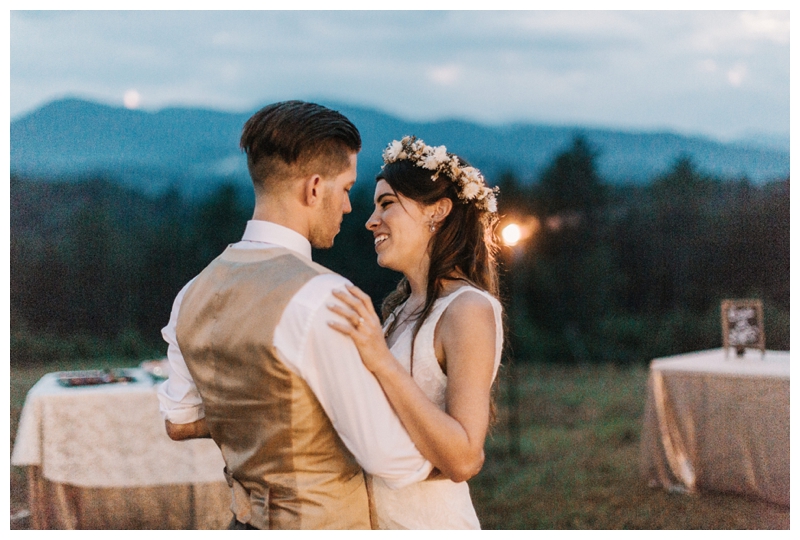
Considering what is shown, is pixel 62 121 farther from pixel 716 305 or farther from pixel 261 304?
pixel 716 305

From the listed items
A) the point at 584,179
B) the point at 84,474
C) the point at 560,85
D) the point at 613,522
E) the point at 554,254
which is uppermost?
the point at 560,85

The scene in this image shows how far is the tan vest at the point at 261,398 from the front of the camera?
1.24 m

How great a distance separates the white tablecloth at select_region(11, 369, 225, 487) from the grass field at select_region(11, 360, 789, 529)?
0.45 meters

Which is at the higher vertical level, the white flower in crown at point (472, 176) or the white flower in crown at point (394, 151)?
the white flower in crown at point (394, 151)

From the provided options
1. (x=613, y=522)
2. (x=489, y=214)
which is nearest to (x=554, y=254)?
(x=613, y=522)

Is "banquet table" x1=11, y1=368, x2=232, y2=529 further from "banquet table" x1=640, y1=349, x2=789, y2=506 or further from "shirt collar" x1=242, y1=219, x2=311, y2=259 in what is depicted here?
"banquet table" x1=640, y1=349, x2=789, y2=506

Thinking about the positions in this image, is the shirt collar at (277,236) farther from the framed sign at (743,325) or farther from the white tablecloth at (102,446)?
the framed sign at (743,325)

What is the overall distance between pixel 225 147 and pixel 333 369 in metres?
3.79

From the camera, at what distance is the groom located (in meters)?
1.23

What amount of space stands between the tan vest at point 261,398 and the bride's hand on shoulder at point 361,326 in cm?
8

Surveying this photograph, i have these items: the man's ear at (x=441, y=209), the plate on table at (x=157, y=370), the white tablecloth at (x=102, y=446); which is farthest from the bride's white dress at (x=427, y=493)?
the plate on table at (x=157, y=370)

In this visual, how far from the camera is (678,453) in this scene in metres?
4.05

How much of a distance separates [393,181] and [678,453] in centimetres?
300

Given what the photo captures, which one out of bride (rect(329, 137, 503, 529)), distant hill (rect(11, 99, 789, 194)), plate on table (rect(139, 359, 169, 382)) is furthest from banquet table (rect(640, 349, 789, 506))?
plate on table (rect(139, 359, 169, 382))
